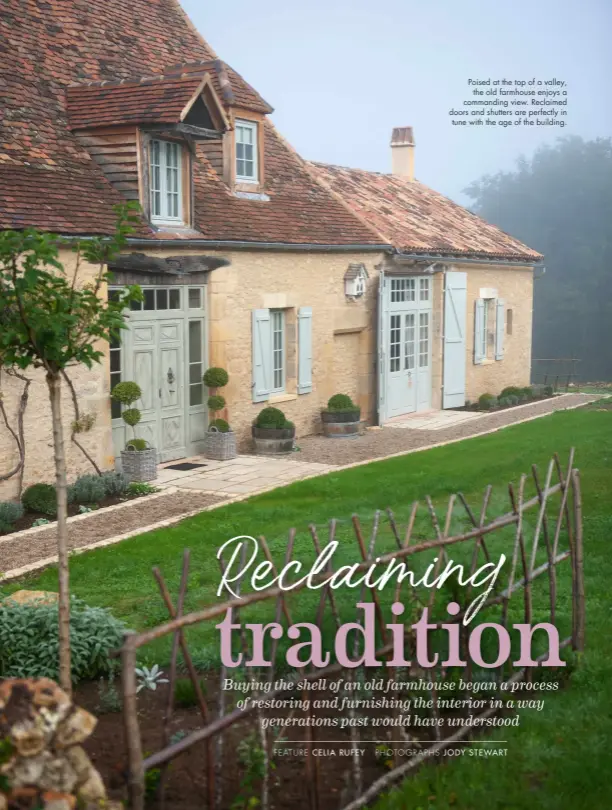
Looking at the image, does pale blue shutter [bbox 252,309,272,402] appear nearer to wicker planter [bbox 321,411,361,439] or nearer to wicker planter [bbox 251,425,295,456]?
wicker planter [bbox 251,425,295,456]

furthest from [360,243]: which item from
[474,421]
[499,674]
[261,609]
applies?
[499,674]

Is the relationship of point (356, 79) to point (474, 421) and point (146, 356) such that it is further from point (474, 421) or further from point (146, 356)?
point (146, 356)

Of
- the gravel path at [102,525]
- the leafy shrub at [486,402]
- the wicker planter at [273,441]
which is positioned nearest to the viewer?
the gravel path at [102,525]

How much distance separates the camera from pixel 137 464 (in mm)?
12609

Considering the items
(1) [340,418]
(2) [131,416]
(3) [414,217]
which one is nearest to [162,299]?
(2) [131,416]

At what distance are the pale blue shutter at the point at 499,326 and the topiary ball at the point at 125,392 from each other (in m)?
12.4

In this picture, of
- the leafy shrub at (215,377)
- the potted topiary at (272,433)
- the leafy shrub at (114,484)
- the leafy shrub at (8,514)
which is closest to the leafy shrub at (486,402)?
the potted topiary at (272,433)

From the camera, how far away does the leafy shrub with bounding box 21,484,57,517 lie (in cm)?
1116

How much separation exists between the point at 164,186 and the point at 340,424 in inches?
209

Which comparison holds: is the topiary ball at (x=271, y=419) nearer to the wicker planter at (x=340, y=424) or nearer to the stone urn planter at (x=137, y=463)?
the wicker planter at (x=340, y=424)

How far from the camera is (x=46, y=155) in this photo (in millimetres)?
12492

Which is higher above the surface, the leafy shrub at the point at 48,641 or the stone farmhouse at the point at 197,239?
the stone farmhouse at the point at 197,239

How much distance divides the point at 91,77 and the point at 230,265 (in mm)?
3325

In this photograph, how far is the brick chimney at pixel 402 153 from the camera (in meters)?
25.5
